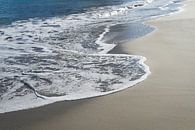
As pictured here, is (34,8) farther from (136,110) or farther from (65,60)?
(136,110)

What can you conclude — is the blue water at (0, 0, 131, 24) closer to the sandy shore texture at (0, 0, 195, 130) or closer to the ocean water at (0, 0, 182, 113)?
the ocean water at (0, 0, 182, 113)

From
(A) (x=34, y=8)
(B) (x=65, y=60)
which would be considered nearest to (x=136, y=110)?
(B) (x=65, y=60)

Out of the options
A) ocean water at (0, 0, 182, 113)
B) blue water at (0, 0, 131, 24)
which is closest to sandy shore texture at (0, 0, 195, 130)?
ocean water at (0, 0, 182, 113)

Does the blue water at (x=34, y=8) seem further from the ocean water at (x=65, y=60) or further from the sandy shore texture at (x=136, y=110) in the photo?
the sandy shore texture at (x=136, y=110)

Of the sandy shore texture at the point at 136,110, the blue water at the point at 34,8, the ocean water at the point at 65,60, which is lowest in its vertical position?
the sandy shore texture at the point at 136,110

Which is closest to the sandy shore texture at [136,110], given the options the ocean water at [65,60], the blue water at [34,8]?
the ocean water at [65,60]

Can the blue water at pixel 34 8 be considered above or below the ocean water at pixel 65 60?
above
